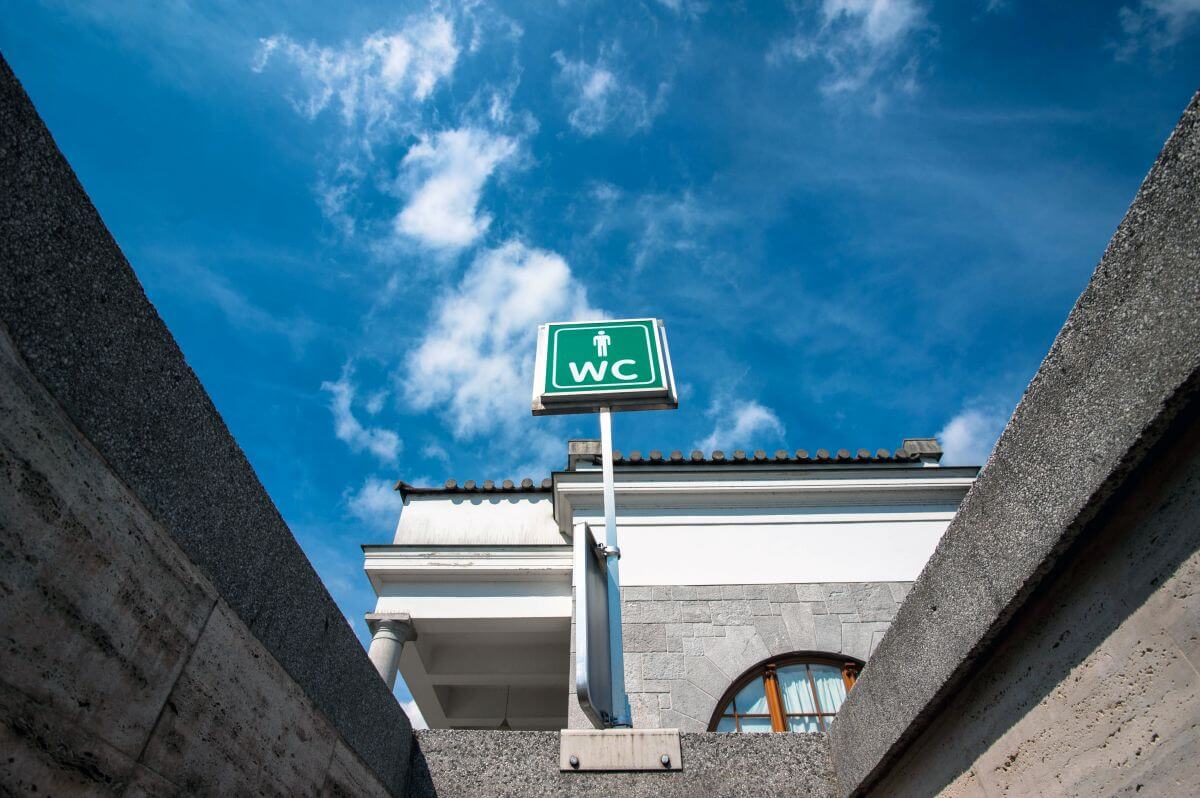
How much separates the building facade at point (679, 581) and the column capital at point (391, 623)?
2 centimetres

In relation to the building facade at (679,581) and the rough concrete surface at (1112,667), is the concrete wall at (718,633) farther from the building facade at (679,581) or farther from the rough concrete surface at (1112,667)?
the rough concrete surface at (1112,667)

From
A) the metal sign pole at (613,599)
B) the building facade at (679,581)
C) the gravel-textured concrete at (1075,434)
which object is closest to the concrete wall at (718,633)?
the building facade at (679,581)

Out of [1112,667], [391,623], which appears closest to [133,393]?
[1112,667]

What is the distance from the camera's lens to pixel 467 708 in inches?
534

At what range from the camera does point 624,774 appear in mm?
4332

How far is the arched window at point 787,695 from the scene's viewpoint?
7.87 metres

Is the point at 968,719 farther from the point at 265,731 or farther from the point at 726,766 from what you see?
the point at 265,731

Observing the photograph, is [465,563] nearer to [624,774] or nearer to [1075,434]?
[624,774]

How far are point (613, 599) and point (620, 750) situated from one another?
1160mm

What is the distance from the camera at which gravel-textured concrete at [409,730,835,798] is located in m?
4.28

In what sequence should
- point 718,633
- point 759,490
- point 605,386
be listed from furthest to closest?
point 759,490
point 718,633
point 605,386

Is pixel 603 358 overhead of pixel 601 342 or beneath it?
beneath

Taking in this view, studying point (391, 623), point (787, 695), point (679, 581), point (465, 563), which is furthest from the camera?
point (465, 563)

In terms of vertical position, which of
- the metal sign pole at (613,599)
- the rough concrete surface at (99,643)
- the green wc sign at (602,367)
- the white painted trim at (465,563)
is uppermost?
the white painted trim at (465,563)
